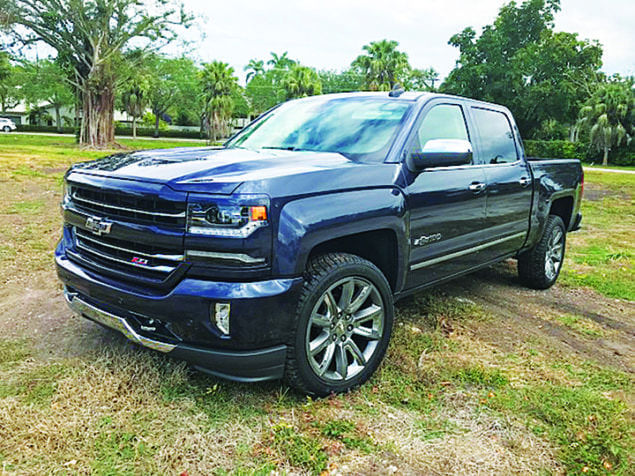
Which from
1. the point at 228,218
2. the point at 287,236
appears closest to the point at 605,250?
the point at 287,236

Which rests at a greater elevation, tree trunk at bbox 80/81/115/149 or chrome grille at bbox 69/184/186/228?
tree trunk at bbox 80/81/115/149

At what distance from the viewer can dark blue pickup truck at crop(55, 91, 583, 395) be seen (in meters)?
2.62

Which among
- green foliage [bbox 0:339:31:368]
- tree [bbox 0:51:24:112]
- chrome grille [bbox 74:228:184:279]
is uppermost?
tree [bbox 0:51:24:112]

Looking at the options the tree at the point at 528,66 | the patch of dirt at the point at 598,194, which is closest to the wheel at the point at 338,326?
the patch of dirt at the point at 598,194

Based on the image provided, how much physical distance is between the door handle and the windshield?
0.81m

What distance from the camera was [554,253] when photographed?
5.81 m

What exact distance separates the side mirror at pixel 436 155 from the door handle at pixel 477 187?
1.81 ft

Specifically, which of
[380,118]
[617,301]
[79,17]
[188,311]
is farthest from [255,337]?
[79,17]

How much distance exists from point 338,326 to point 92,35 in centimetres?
3166

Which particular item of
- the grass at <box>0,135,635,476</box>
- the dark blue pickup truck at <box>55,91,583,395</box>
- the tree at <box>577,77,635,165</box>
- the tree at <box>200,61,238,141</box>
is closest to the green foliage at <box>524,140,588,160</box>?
the tree at <box>577,77,635,165</box>

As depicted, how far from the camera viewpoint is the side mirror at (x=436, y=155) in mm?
3509

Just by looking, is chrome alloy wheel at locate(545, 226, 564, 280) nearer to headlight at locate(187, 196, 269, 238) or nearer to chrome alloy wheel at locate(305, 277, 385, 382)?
chrome alloy wheel at locate(305, 277, 385, 382)

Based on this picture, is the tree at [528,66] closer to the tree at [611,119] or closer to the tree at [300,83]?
the tree at [611,119]

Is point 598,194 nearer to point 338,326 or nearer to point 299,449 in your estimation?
point 338,326
